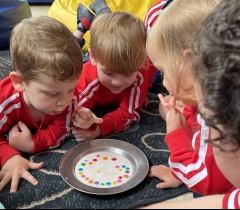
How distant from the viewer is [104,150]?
4.10 feet

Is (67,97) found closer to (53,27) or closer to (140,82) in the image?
(53,27)

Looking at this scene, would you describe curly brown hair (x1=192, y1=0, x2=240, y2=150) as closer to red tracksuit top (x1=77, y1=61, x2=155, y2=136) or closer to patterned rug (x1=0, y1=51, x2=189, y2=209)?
patterned rug (x1=0, y1=51, x2=189, y2=209)

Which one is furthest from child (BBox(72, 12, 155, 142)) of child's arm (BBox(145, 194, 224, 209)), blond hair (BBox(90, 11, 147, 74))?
child's arm (BBox(145, 194, 224, 209))

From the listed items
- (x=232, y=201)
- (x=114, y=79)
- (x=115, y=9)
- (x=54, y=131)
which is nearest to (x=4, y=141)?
(x=54, y=131)

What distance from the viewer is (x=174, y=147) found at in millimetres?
1051

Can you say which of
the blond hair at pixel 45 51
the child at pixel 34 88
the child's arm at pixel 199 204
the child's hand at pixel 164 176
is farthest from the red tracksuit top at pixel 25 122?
the child's arm at pixel 199 204

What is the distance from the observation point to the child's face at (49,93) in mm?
1089

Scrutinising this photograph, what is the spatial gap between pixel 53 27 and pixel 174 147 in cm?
51

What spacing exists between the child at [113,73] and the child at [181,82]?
0.13m

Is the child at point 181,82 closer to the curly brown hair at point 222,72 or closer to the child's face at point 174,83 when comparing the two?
the child's face at point 174,83

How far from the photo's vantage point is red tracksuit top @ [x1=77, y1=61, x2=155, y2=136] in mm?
1382

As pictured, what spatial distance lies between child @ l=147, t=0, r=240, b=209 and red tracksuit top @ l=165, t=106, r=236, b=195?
0.17m

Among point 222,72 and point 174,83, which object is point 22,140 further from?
point 222,72

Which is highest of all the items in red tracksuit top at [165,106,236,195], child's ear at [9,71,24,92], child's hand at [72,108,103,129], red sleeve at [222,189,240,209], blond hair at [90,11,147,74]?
blond hair at [90,11,147,74]
